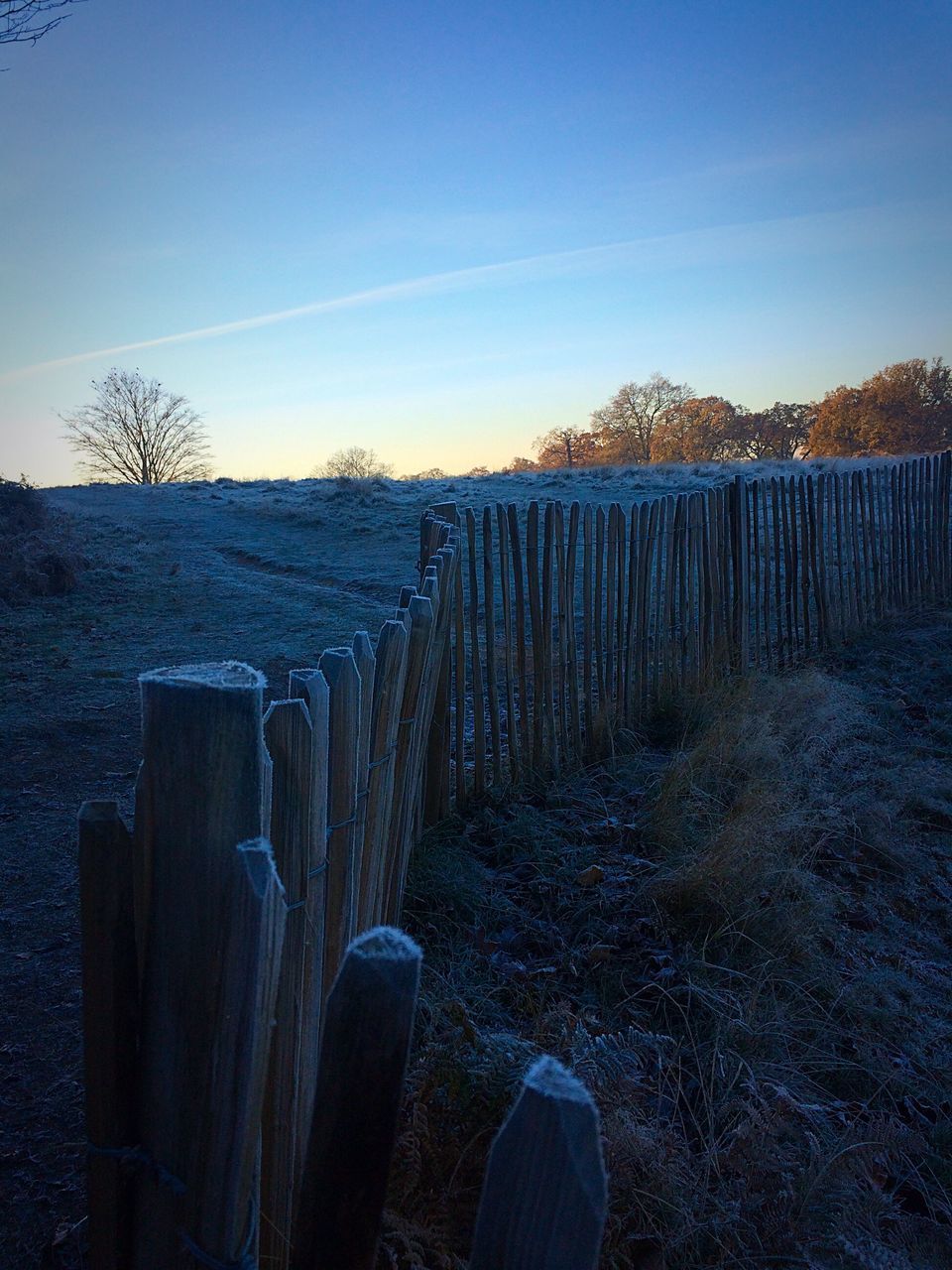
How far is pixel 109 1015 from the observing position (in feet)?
3.73

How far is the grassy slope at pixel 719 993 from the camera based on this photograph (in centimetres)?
212

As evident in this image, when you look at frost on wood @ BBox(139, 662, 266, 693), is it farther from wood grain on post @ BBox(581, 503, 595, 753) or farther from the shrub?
the shrub

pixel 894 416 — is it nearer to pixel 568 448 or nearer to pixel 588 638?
pixel 568 448

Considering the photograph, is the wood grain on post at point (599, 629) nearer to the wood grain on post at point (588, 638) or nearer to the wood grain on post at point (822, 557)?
the wood grain on post at point (588, 638)

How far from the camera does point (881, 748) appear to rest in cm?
544

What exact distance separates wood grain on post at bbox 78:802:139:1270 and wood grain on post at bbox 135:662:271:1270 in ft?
0.14

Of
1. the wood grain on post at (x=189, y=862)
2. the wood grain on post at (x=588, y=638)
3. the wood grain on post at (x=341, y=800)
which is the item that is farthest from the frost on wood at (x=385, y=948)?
the wood grain on post at (x=588, y=638)

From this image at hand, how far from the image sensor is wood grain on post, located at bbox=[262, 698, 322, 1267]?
1586 millimetres

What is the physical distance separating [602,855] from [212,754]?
10.8 feet

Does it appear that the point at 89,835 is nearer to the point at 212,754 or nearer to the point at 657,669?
the point at 212,754

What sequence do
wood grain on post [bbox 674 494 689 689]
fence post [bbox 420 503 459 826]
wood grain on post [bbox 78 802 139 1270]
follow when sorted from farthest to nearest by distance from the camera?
wood grain on post [bbox 674 494 689 689]
fence post [bbox 420 503 459 826]
wood grain on post [bbox 78 802 139 1270]

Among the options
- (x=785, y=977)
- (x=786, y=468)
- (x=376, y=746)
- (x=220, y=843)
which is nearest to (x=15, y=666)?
(x=376, y=746)

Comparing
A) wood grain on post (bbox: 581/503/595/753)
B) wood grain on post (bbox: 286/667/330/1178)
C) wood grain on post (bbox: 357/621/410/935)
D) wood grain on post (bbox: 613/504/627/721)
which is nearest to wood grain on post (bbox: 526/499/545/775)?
wood grain on post (bbox: 581/503/595/753)

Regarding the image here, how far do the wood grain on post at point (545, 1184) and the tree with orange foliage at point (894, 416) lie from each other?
44911mm
